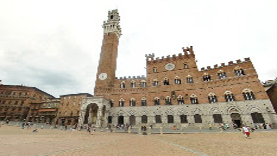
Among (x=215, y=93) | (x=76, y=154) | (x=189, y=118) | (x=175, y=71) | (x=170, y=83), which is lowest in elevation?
(x=76, y=154)

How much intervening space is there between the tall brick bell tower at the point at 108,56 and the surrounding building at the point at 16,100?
113 ft

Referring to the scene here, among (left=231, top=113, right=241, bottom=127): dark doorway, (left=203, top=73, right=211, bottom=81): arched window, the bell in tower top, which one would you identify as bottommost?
(left=231, top=113, right=241, bottom=127): dark doorway

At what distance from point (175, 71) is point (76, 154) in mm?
28092

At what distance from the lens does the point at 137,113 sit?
2969 cm

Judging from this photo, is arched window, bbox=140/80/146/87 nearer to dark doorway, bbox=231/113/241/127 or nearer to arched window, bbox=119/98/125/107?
arched window, bbox=119/98/125/107

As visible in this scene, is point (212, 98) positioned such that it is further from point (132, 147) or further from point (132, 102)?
point (132, 147)

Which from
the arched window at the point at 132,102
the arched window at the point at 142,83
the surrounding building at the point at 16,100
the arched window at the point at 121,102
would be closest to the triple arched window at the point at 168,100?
the arched window at the point at 142,83

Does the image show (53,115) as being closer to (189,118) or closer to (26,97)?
(26,97)

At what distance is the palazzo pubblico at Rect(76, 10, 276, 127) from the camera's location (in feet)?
77.3

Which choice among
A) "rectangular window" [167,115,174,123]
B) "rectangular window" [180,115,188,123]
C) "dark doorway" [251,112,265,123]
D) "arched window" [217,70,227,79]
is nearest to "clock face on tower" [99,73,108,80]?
"rectangular window" [167,115,174,123]

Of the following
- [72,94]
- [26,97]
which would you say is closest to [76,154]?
[72,94]

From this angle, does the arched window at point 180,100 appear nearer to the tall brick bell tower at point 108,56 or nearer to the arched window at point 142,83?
the arched window at point 142,83

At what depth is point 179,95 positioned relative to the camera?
93.7 feet

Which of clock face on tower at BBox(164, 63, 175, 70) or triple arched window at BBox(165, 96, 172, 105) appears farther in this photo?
clock face on tower at BBox(164, 63, 175, 70)
